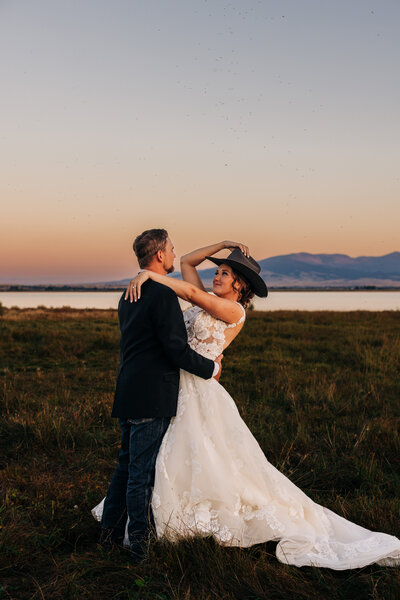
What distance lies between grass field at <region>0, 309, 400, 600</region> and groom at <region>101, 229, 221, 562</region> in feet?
1.40

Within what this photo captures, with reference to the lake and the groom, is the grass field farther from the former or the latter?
the lake

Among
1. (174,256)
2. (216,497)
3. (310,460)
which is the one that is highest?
(174,256)

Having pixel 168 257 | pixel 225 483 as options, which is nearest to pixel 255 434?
pixel 225 483

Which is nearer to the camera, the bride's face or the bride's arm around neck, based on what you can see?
the bride's arm around neck

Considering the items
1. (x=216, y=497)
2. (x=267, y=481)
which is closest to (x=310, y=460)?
(x=267, y=481)

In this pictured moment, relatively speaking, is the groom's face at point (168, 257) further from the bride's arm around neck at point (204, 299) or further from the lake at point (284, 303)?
the lake at point (284, 303)

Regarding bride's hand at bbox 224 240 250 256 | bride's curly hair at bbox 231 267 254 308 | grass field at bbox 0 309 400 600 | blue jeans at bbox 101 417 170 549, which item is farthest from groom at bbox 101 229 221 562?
bride's hand at bbox 224 240 250 256

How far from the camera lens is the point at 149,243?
11.6ft

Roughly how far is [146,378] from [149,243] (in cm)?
100

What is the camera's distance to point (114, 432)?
22.3ft

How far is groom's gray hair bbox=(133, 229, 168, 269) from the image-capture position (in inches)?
140

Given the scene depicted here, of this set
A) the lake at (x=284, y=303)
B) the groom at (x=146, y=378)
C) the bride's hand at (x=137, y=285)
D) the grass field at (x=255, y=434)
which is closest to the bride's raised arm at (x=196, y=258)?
the groom at (x=146, y=378)

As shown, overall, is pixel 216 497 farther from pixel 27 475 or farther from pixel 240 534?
pixel 27 475

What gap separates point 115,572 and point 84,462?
99.4 inches
